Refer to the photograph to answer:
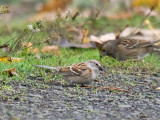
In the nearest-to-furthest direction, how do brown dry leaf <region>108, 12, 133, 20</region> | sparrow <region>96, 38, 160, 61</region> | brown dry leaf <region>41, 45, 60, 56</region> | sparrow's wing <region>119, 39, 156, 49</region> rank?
brown dry leaf <region>41, 45, 60, 56</region>
sparrow <region>96, 38, 160, 61</region>
sparrow's wing <region>119, 39, 156, 49</region>
brown dry leaf <region>108, 12, 133, 20</region>

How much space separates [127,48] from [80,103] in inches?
159

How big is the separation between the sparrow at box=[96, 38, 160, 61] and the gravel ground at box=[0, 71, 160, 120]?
2.30m

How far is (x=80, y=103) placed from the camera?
202 inches

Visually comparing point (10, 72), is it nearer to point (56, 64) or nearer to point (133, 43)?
point (56, 64)

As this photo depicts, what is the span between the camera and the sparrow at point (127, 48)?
8.64 metres

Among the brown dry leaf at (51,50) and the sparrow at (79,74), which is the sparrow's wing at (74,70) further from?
the brown dry leaf at (51,50)

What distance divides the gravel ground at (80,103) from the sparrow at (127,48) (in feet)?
7.56

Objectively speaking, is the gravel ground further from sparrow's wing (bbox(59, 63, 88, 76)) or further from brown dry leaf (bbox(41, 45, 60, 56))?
brown dry leaf (bbox(41, 45, 60, 56))

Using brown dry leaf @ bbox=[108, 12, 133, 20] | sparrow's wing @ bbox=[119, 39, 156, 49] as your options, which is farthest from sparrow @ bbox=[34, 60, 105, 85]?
brown dry leaf @ bbox=[108, 12, 133, 20]

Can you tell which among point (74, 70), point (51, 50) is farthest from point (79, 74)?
point (51, 50)

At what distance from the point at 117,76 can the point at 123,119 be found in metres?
2.34

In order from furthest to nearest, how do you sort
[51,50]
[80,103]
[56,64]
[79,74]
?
[51,50]
[56,64]
[79,74]
[80,103]

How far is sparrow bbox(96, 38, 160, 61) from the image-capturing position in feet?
28.3

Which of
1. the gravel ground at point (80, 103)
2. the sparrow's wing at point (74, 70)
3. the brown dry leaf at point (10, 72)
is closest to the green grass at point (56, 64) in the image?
the brown dry leaf at point (10, 72)
